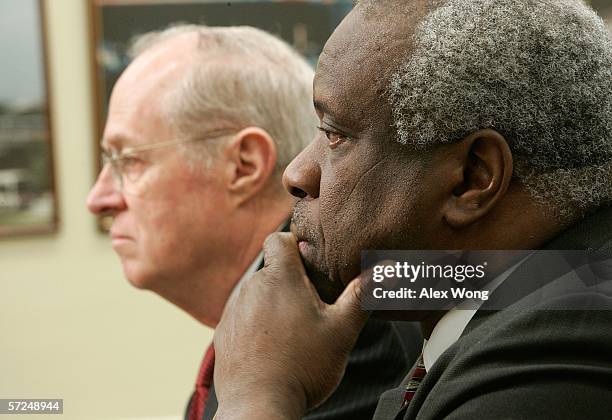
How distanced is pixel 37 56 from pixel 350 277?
1.49m

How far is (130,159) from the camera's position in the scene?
1.76 m

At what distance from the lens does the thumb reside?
970 mm

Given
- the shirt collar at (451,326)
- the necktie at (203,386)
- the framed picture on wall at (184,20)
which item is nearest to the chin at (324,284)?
the shirt collar at (451,326)

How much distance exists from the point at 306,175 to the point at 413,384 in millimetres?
279

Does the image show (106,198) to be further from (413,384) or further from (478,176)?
(478,176)

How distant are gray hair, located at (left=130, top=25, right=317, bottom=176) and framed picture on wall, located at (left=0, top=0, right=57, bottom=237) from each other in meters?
0.62

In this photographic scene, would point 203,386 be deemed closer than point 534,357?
No

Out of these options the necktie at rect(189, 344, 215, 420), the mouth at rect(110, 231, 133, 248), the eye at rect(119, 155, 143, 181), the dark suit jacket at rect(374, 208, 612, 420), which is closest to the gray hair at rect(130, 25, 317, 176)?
the eye at rect(119, 155, 143, 181)

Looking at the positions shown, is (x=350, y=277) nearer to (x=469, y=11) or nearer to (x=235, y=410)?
(x=235, y=410)

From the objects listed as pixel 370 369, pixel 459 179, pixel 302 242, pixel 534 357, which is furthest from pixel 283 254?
pixel 370 369

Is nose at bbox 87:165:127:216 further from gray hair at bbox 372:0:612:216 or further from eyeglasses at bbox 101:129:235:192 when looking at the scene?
gray hair at bbox 372:0:612:216

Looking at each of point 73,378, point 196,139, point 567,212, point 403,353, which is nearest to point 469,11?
point 567,212

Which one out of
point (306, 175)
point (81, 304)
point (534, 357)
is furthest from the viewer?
point (81, 304)

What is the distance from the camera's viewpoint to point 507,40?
2.89 ft
